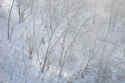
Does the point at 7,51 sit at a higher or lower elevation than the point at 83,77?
higher

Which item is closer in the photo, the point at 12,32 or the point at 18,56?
the point at 18,56

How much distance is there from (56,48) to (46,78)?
235 cm

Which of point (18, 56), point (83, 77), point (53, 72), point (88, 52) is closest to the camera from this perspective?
point (18, 56)

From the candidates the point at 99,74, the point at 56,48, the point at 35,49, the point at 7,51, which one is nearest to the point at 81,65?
the point at 99,74

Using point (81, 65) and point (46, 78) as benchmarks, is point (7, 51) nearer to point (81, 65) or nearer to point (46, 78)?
point (46, 78)

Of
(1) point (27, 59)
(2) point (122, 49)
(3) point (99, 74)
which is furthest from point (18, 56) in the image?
(2) point (122, 49)

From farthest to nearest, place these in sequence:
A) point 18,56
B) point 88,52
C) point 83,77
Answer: point 88,52 < point 83,77 < point 18,56

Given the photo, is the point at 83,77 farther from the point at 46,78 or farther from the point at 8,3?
the point at 8,3

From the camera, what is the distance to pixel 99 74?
25.2ft

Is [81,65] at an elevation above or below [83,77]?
above

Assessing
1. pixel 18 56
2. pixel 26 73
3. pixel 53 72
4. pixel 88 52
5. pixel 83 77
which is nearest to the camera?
pixel 26 73

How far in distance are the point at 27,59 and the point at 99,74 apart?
190 inches

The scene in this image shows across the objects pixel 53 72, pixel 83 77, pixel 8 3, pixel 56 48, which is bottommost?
pixel 83 77

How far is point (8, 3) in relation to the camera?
8164 millimetres
